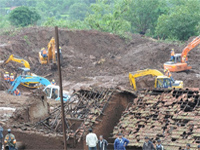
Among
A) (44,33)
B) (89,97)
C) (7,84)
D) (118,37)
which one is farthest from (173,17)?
(89,97)

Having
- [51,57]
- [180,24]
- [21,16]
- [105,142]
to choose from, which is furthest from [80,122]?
[21,16]

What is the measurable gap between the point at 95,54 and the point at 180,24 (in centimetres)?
1565

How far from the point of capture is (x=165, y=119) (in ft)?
54.4

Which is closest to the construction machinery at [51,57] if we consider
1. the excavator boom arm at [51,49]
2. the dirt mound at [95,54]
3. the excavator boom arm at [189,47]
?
the excavator boom arm at [51,49]

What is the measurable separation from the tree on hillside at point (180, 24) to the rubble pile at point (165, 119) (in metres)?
40.8

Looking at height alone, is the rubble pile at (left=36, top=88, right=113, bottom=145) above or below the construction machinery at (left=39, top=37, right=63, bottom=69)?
below

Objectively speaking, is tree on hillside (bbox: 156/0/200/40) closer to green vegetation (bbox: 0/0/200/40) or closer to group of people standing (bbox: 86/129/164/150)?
green vegetation (bbox: 0/0/200/40)

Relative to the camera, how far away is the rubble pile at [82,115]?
1716cm

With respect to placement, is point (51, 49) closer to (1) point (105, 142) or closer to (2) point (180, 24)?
(2) point (180, 24)

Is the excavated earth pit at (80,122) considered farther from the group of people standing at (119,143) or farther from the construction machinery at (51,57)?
the construction machinery at (51,57)

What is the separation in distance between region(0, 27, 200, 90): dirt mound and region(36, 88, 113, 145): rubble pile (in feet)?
47.2

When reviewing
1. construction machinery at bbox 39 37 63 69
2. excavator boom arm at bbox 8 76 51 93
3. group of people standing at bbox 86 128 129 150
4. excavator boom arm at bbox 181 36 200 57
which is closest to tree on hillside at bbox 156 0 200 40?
excavator boom arm at bbox 181 36 200 57

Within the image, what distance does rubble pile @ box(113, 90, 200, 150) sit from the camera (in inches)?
598

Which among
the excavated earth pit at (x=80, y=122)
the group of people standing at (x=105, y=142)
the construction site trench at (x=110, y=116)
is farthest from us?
the excavated earth pit at (x=80, y=122)
